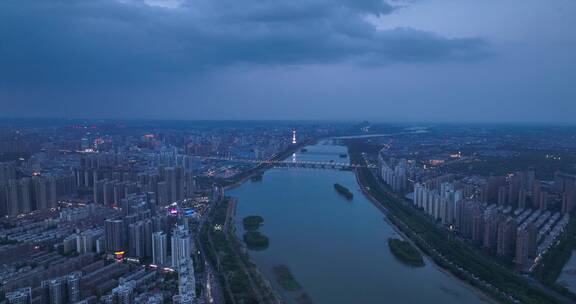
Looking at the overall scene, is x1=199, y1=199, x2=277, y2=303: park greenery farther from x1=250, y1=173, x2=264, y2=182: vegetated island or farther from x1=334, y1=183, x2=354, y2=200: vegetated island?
x1=250, y1=173, x2=264, y2=182: vegetated island

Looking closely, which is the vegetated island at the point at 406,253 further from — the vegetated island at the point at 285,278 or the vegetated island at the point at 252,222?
the vegetated island at the point at 252,222

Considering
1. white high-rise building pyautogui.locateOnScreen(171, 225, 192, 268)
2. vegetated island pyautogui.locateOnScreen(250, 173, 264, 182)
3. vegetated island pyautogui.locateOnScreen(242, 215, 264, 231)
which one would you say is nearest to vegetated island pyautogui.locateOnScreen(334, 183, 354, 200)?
vegetated island pyautogui.locateOnScreen(250, 173, 264, 182)

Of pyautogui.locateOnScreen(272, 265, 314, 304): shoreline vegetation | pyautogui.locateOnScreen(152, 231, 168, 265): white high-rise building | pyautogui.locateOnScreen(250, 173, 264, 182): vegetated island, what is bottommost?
pyautogui.locateOnScreen(272, 265, 314, 304): shoreline vegetation

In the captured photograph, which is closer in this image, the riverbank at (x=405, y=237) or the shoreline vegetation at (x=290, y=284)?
the shoreline vegetation at (x=290, y=284)

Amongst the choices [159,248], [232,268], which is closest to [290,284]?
[232,268]

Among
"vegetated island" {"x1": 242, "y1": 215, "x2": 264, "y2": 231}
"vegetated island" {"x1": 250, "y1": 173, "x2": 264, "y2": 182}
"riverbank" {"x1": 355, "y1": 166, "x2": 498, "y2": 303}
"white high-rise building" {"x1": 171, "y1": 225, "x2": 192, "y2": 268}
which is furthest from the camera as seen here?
"vegetated island" {"x1": 250, "y1": 173, "x2": 264, "y2": 182}

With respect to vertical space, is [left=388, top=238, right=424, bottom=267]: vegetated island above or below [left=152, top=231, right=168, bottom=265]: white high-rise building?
below

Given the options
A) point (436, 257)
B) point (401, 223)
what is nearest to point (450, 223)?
point (401, 223)

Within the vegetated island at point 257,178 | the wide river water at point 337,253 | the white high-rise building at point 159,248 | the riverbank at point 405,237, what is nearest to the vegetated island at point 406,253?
the wide river water at point 337,253
